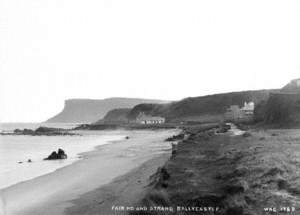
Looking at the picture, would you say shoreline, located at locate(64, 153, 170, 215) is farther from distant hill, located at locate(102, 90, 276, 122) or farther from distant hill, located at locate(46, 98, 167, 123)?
distant hill, located at locate(46, 98, 167, 123)

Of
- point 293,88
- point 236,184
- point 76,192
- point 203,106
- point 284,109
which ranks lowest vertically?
point 76,192

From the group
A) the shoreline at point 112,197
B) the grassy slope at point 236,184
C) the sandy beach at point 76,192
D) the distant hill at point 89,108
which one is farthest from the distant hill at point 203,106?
the grassy slope at point 236,184

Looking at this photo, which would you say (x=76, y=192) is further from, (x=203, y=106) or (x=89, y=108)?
(x=89, y=108)

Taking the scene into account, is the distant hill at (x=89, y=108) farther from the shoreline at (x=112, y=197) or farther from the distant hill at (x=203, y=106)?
the shoreline at (x=112, y=197)

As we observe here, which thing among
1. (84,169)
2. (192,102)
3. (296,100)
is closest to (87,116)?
(192,102)

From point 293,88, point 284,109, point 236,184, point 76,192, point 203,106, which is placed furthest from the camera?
point 203,106

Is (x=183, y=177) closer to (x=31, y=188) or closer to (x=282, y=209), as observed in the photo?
(x=282, y=209)

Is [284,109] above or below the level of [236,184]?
above

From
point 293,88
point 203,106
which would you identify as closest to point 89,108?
point 203,106
